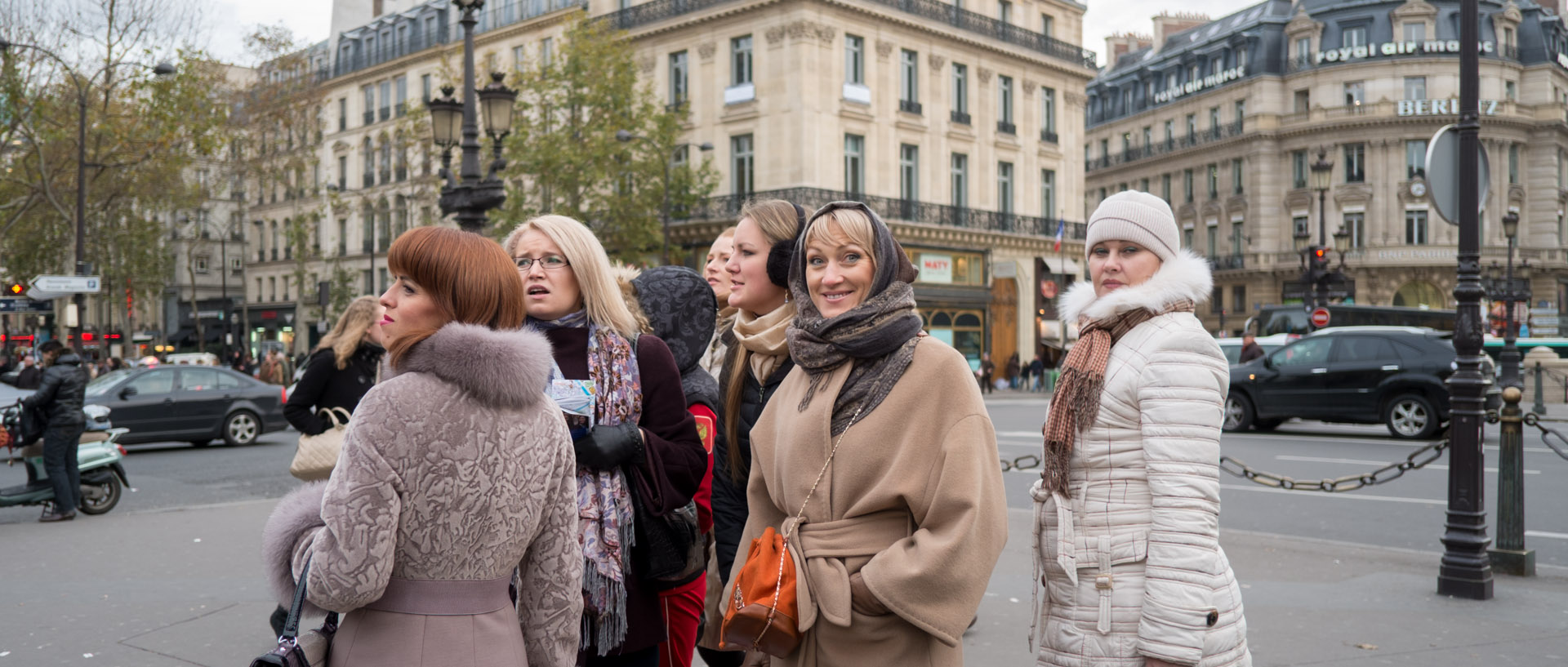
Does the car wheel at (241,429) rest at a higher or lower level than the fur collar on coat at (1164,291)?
lower

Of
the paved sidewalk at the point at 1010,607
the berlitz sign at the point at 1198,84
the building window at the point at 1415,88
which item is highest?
the berlitz sign at the point at 1198,84

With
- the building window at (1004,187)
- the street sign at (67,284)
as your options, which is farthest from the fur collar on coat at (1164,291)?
the building window at (1004,187)

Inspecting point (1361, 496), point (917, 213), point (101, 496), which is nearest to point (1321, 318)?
point (917, 213)

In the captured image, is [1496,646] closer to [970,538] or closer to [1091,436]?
[1091,436]

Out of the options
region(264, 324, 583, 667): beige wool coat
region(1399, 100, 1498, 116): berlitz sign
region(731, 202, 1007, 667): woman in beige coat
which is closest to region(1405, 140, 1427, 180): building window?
region(1399, 100, 1498, 116): berlitz sign

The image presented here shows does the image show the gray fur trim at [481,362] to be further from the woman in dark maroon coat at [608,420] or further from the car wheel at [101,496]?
the car wheel at [101,496]

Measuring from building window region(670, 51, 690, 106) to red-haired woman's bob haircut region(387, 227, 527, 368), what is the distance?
37.8m

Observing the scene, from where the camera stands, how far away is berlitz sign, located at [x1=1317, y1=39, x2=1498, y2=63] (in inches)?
→ 2331

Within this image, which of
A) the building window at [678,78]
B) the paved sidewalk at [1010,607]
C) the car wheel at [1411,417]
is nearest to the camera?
the paved sidewalk at [1010,607]

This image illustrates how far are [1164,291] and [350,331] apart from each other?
4.35 meters

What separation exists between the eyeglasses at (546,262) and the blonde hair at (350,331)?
266cm

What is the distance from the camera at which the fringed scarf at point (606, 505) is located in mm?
3238

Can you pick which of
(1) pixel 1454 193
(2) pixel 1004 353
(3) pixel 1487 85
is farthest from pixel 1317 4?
(1) pixel 1454 193

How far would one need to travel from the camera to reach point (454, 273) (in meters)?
2.59
